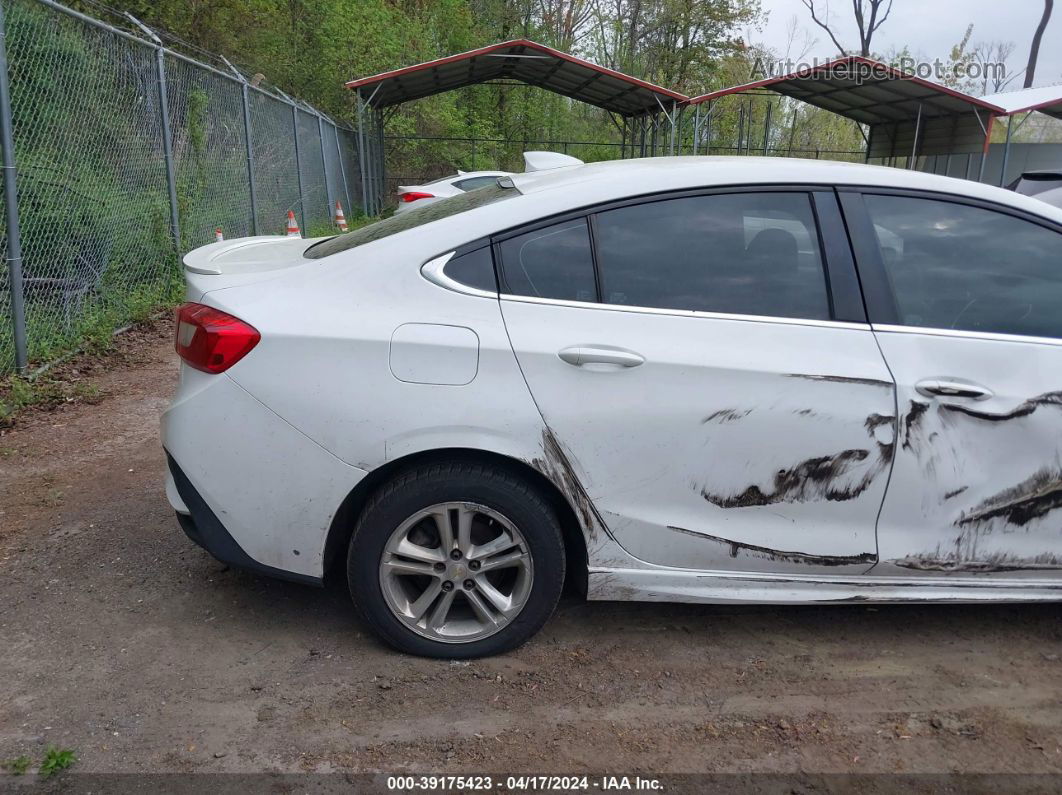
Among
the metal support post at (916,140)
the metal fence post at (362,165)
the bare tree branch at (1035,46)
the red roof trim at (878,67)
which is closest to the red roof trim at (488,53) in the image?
the metal fence post at (362,165)

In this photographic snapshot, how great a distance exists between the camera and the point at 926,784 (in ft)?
8.04

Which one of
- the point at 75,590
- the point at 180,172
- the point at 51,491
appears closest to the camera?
the point at 75,590

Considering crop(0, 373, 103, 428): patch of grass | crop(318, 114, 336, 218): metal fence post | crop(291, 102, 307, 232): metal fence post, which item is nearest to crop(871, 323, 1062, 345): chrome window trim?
crop(0, 373, 103, 428): patch of grass

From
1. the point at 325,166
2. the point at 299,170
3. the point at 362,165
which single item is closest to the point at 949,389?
the point at 299,170

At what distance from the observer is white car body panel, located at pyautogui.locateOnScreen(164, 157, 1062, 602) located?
2.79 meters

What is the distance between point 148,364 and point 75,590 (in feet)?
12.5

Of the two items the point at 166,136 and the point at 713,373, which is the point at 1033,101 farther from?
the point at 713,373

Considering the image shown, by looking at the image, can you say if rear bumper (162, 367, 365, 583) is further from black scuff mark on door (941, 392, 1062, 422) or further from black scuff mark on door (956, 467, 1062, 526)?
black scuff mark on door (956, 467, 1062, 526)

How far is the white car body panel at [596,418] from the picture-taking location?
2787 mm

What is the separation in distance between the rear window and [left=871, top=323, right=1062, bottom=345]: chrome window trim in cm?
134

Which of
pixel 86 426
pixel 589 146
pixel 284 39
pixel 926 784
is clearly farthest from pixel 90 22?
pixel 589 146

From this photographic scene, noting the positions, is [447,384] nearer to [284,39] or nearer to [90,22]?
[90,22]

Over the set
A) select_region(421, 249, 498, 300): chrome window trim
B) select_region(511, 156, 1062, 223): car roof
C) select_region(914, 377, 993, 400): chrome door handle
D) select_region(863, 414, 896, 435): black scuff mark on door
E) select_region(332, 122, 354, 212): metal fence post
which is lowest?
select_region(332, 122, 354, 212): metal fence post

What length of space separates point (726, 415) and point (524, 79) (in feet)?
73.3
